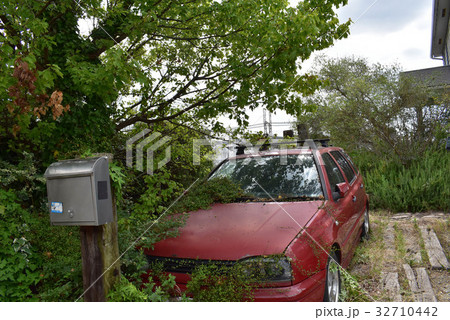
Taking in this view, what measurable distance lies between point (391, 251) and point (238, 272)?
3.47m

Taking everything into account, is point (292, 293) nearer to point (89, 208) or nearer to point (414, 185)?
point (89, 208)

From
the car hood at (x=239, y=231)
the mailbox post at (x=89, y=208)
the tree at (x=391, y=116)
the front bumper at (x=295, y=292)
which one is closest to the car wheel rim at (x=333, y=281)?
the front bumper at (x=295, y=292)

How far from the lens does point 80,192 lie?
270 centimetres

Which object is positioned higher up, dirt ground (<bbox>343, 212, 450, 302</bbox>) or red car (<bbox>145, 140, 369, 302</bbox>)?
red car (<bbox>145, 140, 369, 302</bbox>)

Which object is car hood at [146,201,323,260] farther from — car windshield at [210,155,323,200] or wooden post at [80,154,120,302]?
wooden post at [80,154,120,302]

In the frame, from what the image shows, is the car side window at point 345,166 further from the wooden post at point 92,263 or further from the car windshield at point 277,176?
the wooden post at point 92,263

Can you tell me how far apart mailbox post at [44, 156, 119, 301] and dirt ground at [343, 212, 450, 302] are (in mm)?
2382

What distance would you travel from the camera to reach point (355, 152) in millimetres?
12266

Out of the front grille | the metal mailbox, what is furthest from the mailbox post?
the front grille

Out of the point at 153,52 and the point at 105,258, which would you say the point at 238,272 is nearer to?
the point at 105,258

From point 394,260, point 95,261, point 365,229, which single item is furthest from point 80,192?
point 365,229

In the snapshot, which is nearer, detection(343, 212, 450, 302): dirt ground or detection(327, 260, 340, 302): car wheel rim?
detection(327, 260, 340, 302): car wheel rim

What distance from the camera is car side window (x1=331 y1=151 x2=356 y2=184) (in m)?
5.56

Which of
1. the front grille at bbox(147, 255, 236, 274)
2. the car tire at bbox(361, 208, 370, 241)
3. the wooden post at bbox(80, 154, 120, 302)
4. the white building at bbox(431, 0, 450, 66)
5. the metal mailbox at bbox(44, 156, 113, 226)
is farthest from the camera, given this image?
the white building at bbox(431, 0, 450, 66)
